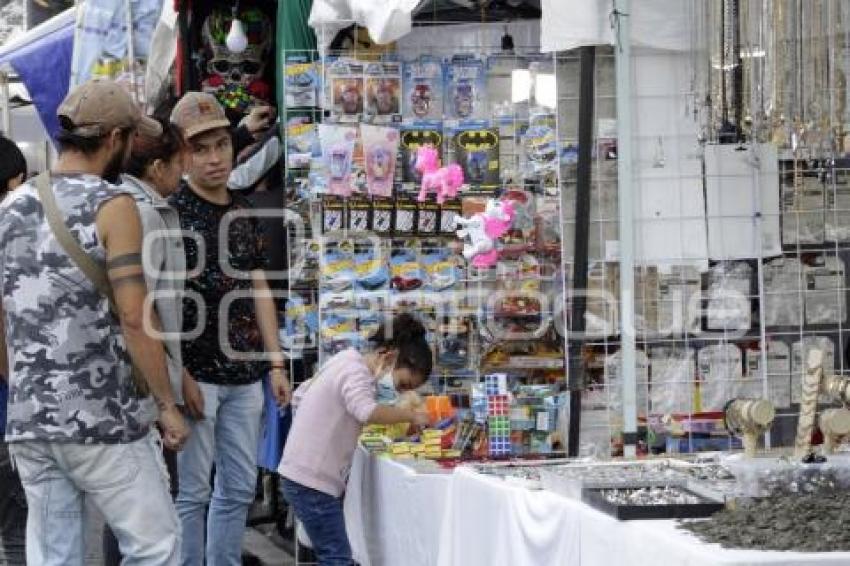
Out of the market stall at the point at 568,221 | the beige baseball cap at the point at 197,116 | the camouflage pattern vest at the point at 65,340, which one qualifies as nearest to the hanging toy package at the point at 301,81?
the market stall at the point at 568,221

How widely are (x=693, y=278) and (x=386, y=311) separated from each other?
124cm

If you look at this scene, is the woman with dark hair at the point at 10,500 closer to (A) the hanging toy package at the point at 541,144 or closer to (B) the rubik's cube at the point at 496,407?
(B) the rubik's cube at the point at 496,407

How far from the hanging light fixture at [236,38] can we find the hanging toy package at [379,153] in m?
1.43

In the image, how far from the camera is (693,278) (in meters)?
6.42

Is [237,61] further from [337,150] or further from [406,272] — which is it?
[406,272]

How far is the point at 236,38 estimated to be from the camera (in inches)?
315

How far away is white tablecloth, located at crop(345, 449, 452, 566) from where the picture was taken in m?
5.61

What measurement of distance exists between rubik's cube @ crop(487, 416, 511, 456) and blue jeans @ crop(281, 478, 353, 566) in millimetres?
642

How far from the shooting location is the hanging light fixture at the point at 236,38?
8.00m

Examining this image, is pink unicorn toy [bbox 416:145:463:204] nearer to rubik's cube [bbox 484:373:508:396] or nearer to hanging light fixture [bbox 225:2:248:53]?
rubik's cube [bbox 484:373:508:396]

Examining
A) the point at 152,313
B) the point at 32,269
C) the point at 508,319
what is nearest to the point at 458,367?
the point at 508,319

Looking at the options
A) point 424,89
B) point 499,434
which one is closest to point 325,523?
point 499,434

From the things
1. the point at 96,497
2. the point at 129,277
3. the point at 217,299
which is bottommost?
the point at 96,497

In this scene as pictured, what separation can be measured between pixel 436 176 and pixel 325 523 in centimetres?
147
